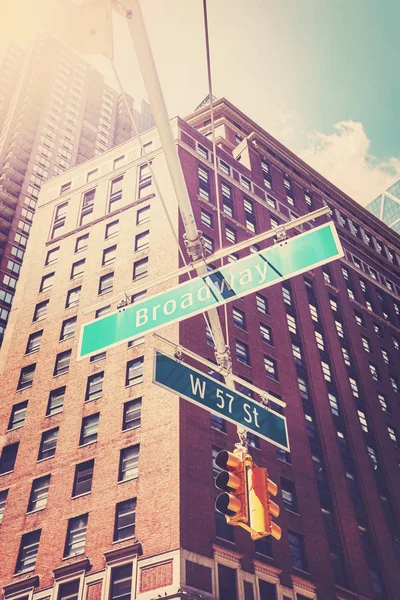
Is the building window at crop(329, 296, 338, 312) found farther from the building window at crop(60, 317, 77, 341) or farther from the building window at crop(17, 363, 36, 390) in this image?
the building window at crop(17, 363, 36, 390)

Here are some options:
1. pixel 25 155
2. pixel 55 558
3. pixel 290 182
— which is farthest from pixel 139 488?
pixel 25 155

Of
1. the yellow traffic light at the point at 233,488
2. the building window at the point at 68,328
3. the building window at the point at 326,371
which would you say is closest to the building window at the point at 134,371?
the building window at the point at 68,328

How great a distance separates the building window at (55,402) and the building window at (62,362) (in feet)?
4.87

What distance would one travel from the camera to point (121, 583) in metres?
26.5

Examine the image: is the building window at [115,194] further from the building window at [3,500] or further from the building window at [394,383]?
the building window at [394,383]

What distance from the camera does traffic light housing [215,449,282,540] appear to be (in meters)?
7.83

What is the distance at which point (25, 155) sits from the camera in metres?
98.0

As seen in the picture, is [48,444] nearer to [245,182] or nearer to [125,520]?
[125,520]

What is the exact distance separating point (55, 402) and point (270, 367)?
15215 millimetres

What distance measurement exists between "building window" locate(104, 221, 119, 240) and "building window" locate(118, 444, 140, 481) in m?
20.8

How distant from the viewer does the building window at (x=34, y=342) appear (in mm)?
42125

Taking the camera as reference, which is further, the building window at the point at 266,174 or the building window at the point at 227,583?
the building window at the point at 266,174

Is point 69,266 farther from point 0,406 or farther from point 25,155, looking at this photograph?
point 25,155

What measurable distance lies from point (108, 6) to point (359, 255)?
65.1m
